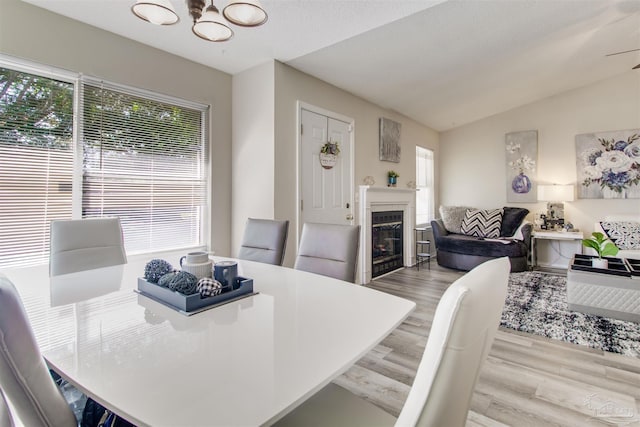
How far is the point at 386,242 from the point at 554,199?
277cm

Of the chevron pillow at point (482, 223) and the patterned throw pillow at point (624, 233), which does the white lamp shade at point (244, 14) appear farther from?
the patterned throw pillow at point (624, 233)

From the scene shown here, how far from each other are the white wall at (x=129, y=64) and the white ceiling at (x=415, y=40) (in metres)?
0.10

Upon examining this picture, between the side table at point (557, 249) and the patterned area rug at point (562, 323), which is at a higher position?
the side table at point (557, 249)

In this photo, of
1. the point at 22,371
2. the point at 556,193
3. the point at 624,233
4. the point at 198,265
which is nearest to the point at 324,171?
the point at 198,265

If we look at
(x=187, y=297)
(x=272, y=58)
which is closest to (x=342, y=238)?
(x=187, y=297)

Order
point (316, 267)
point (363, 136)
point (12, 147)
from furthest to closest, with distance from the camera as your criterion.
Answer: point (363, 136)
point (12, 147)
point (316, 267)

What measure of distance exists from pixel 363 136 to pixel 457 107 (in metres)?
1.93

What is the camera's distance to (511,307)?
3211mm

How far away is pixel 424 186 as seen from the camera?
6023 millimetres

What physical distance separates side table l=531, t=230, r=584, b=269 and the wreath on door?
11.3 feet

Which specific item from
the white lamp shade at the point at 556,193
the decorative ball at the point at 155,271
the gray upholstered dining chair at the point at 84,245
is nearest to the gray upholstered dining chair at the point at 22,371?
the decorative ball at the point at 155,271

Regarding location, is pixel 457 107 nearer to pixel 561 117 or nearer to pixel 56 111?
pixel 561 117

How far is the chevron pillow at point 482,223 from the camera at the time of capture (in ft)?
16.8

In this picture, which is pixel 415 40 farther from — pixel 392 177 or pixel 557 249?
pixel 557 249
